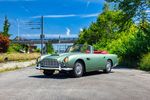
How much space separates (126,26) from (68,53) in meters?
16.8

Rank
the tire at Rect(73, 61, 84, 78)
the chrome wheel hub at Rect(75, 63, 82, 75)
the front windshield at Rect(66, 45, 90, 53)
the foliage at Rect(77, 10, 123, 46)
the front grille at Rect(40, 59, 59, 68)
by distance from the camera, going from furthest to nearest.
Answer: the foliage at Rect(77, 10, 123, 46)
the front windshield at Rect(66, 45, 90, 53)
the chrome wheel hub at Rect(75, 63, 82, 75)
the tire at Rect(73, 61, 84, 78)
the front grille at Rect(40, 59, 59, 68)

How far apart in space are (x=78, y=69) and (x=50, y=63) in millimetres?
1185

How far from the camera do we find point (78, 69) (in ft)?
58.8

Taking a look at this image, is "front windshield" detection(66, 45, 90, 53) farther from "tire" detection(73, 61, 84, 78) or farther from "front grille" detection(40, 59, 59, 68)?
"front grille" detection(40, 59, 59, 68)

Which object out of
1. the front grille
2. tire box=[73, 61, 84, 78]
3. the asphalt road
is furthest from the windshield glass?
the asphalt road

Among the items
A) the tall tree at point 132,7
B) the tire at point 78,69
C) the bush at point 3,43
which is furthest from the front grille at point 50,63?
the bush at point 3,43

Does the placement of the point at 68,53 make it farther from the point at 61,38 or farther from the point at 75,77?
the point at 61,38

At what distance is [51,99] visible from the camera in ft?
36.6

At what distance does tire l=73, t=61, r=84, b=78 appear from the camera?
696 inches

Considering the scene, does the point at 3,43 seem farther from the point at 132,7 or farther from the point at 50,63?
the point at 50,63

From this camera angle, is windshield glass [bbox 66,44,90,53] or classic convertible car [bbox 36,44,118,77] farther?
windshield glass [bbox 66,44,90,53]

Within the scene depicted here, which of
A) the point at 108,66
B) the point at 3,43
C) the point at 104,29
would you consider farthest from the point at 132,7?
the point at 3,43

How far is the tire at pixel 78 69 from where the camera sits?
58.0 feet

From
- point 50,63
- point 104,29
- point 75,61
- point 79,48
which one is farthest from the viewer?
point 104,29
